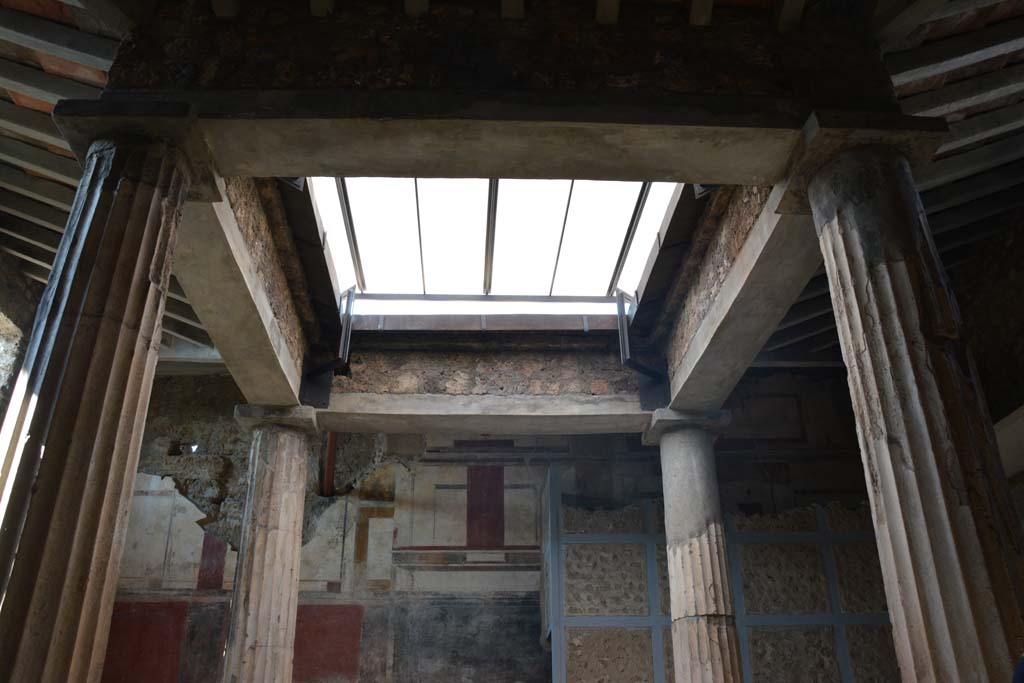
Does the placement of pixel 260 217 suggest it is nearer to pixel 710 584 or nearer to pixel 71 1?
pixel 71 1

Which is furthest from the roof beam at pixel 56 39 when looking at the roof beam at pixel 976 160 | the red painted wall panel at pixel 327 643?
the red painted wall panel at pixel 327 643

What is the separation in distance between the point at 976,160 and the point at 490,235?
3.51 m

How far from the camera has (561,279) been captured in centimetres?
732

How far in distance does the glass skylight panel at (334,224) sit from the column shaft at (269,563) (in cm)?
143

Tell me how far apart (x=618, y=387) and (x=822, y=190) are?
12.5 ft

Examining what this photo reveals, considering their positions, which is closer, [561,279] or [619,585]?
[561,279]

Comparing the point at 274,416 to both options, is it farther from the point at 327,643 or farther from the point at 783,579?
the point at 783,579

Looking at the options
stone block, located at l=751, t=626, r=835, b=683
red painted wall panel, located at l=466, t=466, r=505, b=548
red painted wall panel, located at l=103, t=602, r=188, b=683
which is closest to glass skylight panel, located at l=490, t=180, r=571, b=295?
stone block, located at l=751, t=626, r=835, b=683

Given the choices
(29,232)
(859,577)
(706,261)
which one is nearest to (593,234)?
(706,261)

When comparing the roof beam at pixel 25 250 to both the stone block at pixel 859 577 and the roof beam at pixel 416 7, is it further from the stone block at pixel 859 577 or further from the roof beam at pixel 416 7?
the stone block at pixel 859 577

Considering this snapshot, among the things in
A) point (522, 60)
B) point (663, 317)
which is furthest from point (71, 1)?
point (663, 317)

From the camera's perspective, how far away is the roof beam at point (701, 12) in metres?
4.26

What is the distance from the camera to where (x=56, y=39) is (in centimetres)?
441

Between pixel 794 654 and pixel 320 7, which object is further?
pixel 794 654
